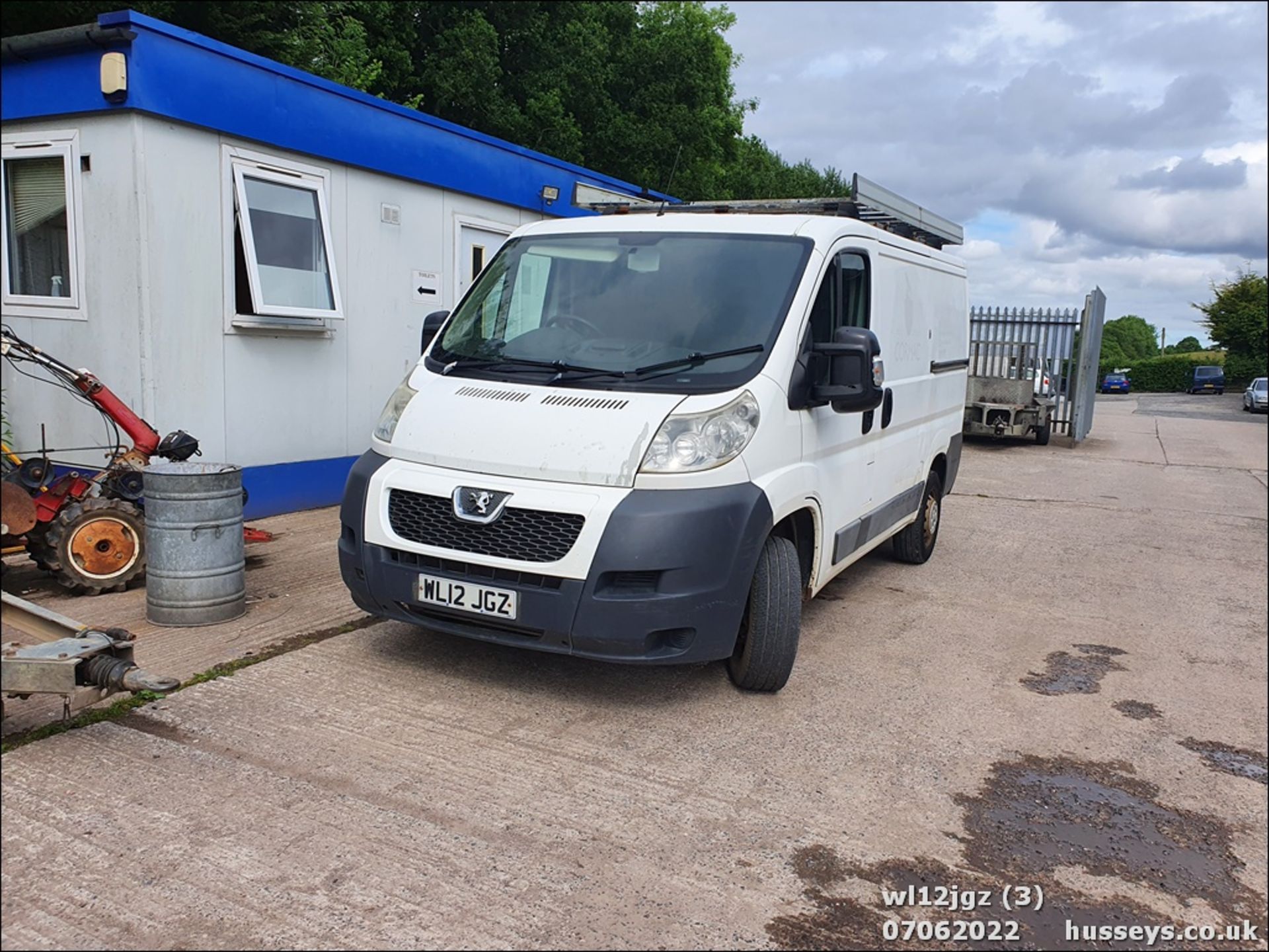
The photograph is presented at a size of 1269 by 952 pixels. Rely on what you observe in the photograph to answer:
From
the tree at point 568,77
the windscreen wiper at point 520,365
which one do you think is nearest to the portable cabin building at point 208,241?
the windscreen wiper at point 520,365

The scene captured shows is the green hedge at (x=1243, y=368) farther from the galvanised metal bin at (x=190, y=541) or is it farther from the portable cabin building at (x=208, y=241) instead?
the galvanised metal bin at (x=190, y=541)

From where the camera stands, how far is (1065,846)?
3.54 meters

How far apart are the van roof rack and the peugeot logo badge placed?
2424 millimetres

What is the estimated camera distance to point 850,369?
486 centimetres

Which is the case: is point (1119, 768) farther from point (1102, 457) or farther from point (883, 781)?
point (1102, 457)

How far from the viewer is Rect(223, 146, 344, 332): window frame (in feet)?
25.4

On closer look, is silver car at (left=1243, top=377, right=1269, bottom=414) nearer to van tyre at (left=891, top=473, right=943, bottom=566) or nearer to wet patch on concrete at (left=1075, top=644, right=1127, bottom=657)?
van tyre at (left=891, top=473, right=943, bottom=566)

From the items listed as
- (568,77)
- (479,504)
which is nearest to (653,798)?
(479,504)

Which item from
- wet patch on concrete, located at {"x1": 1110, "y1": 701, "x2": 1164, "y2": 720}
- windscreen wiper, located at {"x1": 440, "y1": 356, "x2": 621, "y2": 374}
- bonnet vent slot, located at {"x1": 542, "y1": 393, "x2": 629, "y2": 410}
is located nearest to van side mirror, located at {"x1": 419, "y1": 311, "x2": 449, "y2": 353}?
windscreen wiper, located at {"x1": 440, "y1": 356, "x2": 621, "y2": 374}

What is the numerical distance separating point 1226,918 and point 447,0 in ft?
84.9

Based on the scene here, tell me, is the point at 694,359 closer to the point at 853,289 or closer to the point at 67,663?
the point at 853,289

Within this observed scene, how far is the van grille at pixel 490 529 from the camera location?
13.8ft

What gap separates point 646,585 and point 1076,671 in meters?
2.75

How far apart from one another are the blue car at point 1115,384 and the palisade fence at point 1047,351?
3825 centimetres
